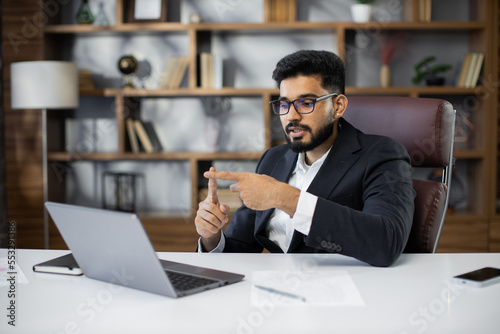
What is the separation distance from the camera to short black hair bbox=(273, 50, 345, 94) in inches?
69.1

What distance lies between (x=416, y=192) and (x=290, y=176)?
1.35 ft

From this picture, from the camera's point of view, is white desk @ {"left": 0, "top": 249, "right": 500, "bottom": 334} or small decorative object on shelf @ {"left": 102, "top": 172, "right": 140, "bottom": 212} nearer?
white desk @ {"left": 0, "top": 249, "right": 500, "bottom": 334}

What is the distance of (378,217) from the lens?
1.42 metres

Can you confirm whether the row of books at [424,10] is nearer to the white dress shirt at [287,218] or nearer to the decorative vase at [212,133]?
the decorative vase at [212,133]

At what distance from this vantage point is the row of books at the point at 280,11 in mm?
3451

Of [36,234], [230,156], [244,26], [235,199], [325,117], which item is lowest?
[36,234]

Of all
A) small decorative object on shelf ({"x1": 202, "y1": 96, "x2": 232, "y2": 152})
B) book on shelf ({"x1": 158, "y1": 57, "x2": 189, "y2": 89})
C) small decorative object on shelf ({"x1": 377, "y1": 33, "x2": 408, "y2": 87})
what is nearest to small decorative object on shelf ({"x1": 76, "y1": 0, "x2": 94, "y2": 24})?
book on shelf ({"x1": 158, "y1": 57, "x2": 189, "y2": 89})

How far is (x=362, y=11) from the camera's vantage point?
3.42 m

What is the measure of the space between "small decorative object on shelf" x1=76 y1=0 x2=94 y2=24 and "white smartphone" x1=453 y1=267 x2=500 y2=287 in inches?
118

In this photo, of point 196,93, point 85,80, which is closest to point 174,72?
point 196,93

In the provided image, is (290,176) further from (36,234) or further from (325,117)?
(36,234)

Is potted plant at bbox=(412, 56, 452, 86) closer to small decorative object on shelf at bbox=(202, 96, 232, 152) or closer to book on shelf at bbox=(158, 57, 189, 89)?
small decorative object on shelf at bbox=(202, 96, 232, 152)

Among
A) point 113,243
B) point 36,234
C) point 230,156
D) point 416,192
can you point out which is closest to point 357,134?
point 416,192

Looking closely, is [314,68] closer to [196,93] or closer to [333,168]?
[333,168]
